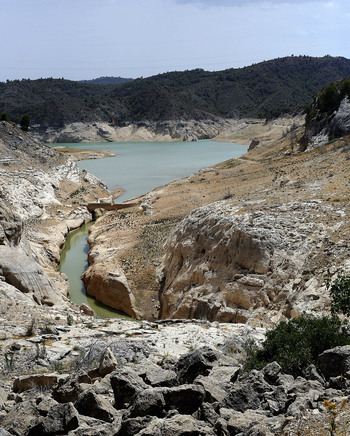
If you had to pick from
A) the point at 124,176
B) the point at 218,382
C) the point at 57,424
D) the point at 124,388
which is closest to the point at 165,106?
the point at 124,176

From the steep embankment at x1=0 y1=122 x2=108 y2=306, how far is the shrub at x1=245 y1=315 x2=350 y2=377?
25.1 ft

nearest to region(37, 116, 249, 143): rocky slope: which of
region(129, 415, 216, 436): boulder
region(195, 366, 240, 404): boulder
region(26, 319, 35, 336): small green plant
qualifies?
region(26, 319, 35, 336): small green plant

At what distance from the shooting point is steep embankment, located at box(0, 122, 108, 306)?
14703mm

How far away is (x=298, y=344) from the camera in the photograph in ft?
26.8

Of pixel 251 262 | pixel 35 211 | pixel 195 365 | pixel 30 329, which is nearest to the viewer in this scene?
pixel 195 365

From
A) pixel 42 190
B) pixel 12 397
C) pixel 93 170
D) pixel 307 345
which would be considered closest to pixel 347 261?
pixel 307 345

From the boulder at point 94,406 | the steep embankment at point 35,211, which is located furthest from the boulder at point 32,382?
the steep embankment at point 35,211

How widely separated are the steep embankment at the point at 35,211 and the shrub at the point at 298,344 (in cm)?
765

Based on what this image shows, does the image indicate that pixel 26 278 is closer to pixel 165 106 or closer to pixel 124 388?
pixel 124 388

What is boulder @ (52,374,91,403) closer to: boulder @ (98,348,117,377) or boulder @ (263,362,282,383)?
boulder @ (98,348,117,377)

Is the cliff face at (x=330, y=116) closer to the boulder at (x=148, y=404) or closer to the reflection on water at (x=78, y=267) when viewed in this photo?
the reflection on water at (x=78, y=267)

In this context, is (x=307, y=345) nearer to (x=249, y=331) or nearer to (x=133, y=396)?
(x=249, y=331)

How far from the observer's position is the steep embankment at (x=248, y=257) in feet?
46.9

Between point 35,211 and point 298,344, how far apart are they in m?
31.4
